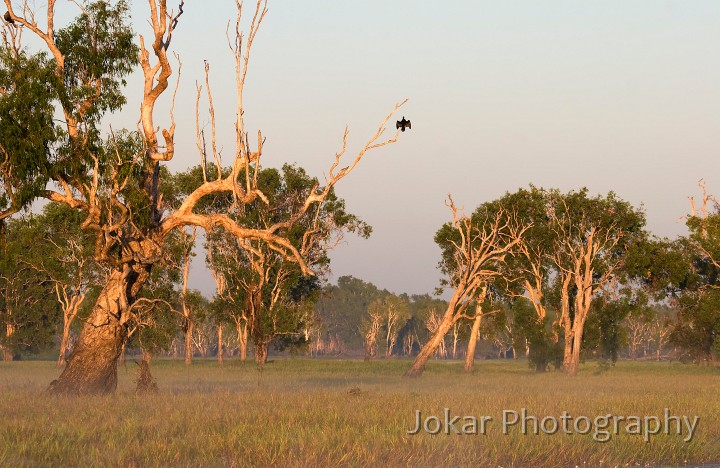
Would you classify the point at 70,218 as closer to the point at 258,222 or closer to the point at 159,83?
the point at 159,83

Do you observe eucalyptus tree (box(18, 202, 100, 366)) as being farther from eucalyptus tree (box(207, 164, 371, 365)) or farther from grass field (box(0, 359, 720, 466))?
grass field (box(0, 359, 720, 466))

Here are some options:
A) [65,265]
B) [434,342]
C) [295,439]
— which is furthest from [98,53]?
[65,265]

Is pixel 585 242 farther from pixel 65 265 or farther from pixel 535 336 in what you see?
pixel 65 265

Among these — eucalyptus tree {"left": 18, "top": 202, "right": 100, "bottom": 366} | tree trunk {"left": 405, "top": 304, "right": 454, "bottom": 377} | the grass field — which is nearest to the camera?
the grass field

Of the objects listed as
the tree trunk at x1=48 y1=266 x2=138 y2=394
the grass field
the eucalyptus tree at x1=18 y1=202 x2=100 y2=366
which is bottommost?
the grass field

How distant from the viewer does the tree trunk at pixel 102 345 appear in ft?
84.3

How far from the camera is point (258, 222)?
216ft

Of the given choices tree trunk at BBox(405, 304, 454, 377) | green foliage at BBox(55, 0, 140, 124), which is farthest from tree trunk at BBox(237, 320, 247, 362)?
green foliage at BBox(55, 0, 140, 124)

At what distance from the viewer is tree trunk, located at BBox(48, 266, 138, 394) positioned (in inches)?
1011

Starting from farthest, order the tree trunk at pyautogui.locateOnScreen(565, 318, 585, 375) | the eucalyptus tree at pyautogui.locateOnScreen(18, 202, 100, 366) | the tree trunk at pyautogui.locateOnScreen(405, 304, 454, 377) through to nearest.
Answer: the eucalyptus tree at pyautogui.locateOnScreen(18, 202, 100, 366) < the tree trunk at pyautogui.locateOnScreen(565, 318, 585, 375) < the tree trunk at pyautogui.locateOnScreen(405, 304, 454, 377)

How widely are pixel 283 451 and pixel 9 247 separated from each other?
18.4 meters

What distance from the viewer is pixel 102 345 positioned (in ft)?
85.6

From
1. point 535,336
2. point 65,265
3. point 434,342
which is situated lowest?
point 434,342

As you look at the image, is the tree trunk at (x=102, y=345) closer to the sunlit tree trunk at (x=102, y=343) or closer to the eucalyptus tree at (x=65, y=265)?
the sunlit tree trunk at (x=102, y=343)
